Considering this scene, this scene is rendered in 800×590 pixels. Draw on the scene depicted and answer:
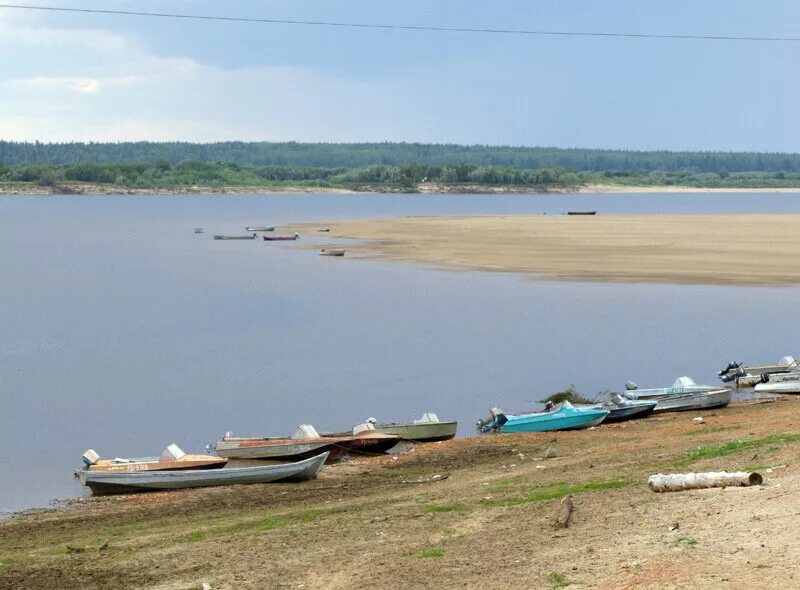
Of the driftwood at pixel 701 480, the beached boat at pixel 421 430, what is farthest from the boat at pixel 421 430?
the driftwood at pixel 701 480

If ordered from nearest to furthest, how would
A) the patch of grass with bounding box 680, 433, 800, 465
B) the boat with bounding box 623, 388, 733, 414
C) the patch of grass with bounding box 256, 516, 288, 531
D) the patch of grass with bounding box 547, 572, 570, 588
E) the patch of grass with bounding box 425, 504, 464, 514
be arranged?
the patch of grass with bounding box 547, 572, 570, 588, the patch of grass with bounding box 425, 504, 464, 514, the patch of grass with bounding box 256, 516, 288, 531, the patch of grass with bounding box 680, 433, 800, 465, the boat with bounding box 623, 388, 733, 414

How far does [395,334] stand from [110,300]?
62.1 feet

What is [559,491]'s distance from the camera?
15.6m

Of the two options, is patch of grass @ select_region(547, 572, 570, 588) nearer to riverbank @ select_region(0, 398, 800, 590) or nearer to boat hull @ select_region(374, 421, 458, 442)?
riverbank @ select_region(0, 398, 800, 590)

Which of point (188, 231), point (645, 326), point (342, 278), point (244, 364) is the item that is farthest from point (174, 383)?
point (188, 231)

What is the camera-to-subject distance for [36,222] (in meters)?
140

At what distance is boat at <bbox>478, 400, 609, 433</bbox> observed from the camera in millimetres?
24531

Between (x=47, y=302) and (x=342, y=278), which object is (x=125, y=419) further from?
(x=342, y=278)

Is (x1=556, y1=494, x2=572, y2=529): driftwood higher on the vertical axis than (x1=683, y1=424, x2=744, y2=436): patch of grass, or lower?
higher

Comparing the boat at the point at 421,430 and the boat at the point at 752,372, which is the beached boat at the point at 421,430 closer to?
the boat at the point at 421,430

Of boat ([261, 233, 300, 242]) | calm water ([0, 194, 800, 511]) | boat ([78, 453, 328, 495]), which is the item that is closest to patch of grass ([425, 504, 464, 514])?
boat ([78, 453, 328, 495])

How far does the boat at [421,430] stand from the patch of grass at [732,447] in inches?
300

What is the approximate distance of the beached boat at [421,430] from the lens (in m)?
24.9

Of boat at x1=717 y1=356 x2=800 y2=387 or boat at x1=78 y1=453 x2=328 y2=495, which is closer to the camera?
boat at x1=78 y1=453 x2=328 y2=495
